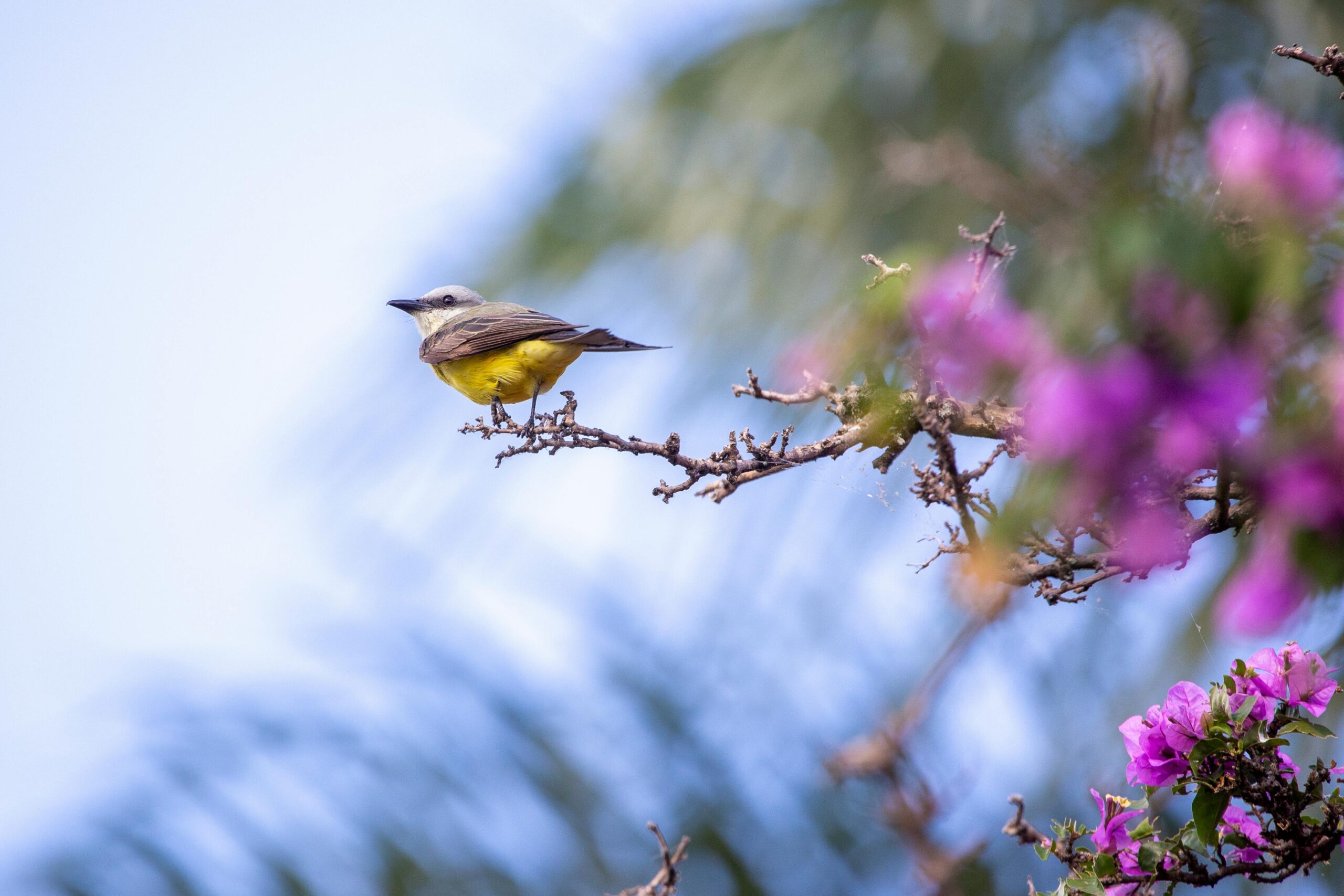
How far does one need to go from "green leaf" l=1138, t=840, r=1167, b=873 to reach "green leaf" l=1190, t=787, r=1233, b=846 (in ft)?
0.13

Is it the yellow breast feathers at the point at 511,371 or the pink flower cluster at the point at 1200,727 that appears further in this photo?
the yellow breast feathers at the point at 511,371

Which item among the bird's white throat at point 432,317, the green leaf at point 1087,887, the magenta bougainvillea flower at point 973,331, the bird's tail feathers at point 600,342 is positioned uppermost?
the bird's white throat at point 432,317

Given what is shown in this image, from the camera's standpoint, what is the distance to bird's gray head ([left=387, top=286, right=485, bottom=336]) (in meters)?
2.63

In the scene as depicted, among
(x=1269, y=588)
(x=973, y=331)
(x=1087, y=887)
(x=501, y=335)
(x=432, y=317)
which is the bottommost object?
(x=1087, y=887)

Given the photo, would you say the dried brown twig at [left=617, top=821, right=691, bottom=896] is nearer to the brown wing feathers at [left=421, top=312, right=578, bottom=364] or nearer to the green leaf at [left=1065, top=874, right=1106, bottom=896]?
the green leaf at [left=1065, top=874, right=1106, bottom=896]

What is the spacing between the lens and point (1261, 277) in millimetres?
948

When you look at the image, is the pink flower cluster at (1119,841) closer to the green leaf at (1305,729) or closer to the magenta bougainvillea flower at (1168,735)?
the magenta bougainvillea flower at (1168,735)

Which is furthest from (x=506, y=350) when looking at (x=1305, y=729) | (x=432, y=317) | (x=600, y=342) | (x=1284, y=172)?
(x=1305, y=729)

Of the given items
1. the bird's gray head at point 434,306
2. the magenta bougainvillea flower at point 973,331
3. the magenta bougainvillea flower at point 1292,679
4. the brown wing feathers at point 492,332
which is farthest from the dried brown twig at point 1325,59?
the bird's gray head at point 434,306

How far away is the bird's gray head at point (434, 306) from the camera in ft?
8.62

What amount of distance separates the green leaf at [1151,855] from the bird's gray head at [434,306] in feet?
6.36

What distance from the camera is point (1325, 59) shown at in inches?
36.7

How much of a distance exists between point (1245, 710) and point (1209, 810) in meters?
0.09

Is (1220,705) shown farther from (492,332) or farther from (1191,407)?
(492,332)
